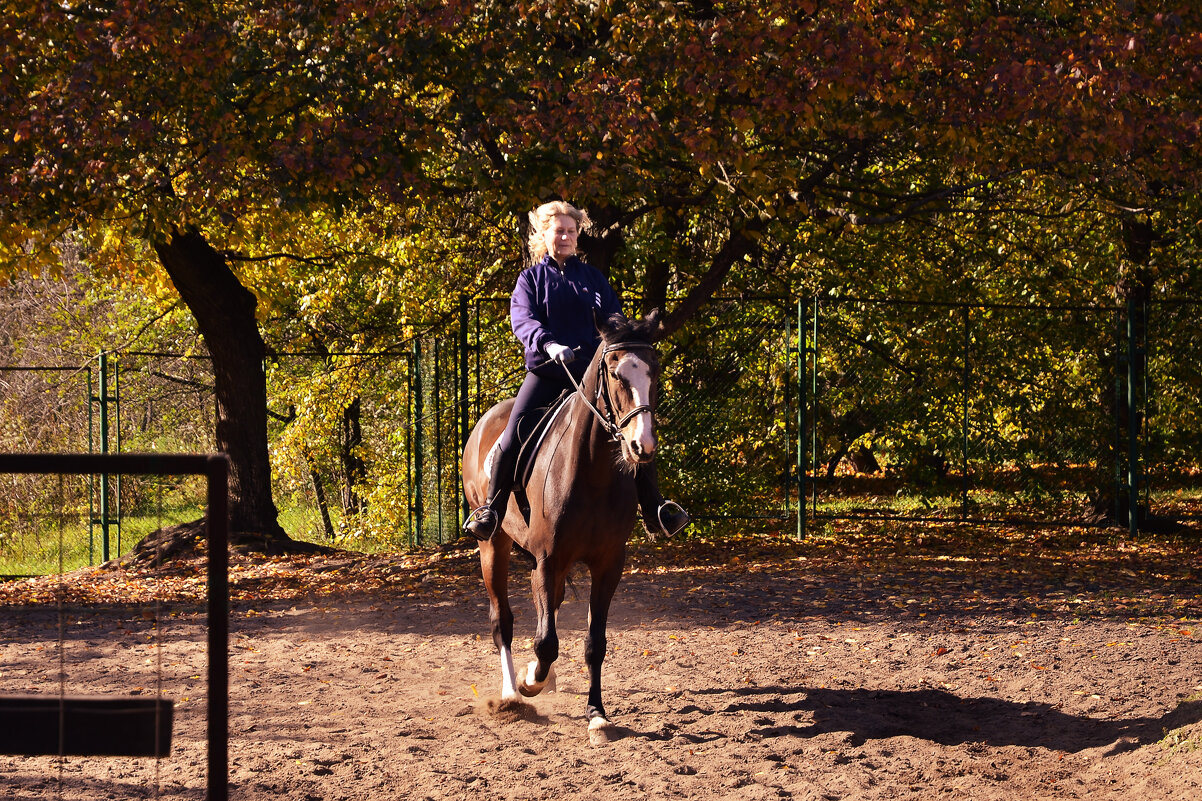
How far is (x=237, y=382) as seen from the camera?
13.0m

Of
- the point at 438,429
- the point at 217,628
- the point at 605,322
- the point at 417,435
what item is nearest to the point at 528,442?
the point at 605,322

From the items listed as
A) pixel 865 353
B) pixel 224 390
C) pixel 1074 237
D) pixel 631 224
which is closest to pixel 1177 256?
pixel 1074 237

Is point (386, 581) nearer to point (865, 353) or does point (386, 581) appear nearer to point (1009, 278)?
point (865, 353)

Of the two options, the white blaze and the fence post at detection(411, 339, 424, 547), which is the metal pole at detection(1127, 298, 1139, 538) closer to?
the fence post at detection(411, 339, 424, 547)

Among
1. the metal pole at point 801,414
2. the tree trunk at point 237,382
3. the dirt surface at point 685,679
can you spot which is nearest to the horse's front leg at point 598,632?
the dirt surface at point 685,679

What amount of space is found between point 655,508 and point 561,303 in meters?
1.26

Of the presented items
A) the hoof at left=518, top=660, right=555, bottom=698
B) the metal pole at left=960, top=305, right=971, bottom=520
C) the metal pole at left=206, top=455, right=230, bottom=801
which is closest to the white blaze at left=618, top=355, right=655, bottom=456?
the hoof at left=518, top=660, right=555, bottom=698

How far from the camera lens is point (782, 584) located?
10.7 meters

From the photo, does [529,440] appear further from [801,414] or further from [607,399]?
[801,414]

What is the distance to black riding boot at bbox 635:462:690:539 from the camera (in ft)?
19.8

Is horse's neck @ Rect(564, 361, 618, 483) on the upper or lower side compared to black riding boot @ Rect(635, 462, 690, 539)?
upper

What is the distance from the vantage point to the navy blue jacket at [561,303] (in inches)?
244

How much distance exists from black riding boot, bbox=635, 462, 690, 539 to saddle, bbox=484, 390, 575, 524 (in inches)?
22.8

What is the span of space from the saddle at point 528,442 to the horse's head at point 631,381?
802 millimetres
